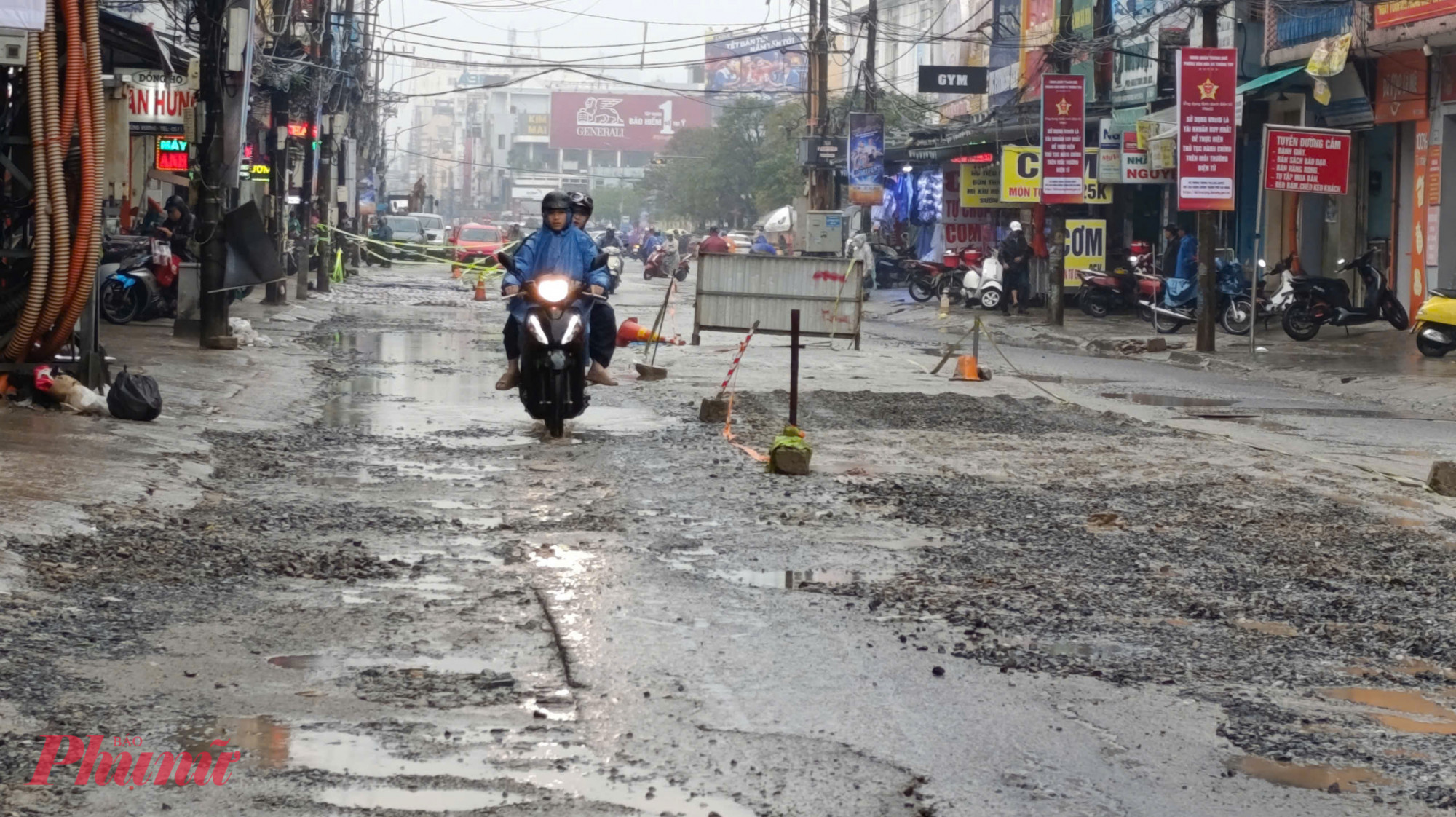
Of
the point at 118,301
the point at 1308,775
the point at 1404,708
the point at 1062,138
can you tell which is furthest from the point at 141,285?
the point at 1308,775

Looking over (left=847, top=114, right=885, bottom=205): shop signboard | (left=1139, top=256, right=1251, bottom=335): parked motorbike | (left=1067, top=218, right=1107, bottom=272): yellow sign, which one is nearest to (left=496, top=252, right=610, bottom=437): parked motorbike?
(left=1139, top=256, right=1251, bottom=335): parked motorbike

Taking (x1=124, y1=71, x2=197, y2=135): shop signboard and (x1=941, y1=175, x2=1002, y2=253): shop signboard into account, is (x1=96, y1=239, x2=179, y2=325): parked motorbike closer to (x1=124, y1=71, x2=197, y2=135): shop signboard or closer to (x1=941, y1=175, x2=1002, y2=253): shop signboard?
(x1=124, y1=71, x2=197, y2=135): shop signboard

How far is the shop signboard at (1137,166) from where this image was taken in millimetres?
29552

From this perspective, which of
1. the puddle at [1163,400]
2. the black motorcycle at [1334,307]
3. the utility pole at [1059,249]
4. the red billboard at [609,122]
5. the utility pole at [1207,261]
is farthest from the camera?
the red billboard at [609,122]

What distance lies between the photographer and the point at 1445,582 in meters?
7.32

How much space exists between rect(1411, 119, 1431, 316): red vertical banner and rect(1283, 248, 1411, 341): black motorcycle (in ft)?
3.61

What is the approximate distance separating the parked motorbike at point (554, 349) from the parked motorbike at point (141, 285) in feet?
35.5

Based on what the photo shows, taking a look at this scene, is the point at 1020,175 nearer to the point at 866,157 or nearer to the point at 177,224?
the point at 866,157

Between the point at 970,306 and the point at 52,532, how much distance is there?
2852 cm

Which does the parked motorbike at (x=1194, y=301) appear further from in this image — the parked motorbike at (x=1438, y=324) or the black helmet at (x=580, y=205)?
the black helmet at (x=580, y=205)

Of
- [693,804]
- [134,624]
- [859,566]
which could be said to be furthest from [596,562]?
[693,804]

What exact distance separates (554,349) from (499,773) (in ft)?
23.6

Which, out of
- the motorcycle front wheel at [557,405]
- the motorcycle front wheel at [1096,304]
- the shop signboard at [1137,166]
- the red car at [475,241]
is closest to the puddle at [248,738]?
the motorcycle front wheel at [557,405]

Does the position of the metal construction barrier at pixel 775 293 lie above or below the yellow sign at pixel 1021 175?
below
